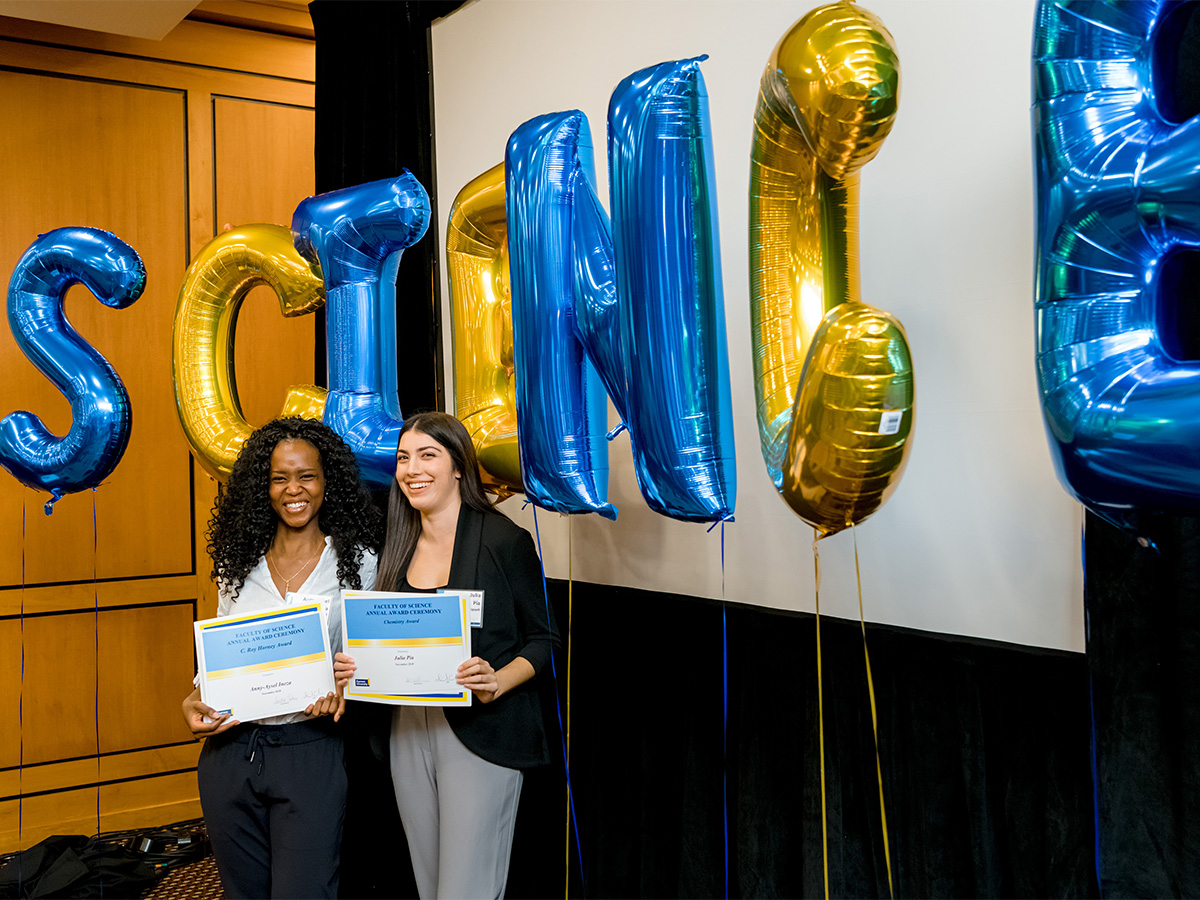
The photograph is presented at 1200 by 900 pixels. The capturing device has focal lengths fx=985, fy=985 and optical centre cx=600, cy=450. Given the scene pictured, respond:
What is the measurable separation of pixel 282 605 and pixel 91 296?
228cm

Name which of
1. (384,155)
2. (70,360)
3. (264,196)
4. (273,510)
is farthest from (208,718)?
(264,196)

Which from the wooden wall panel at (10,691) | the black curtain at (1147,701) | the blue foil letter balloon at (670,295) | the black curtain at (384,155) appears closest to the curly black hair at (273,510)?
the blue foil letter balloon at (670,295)

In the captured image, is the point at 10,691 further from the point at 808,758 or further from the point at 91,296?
the point at 808,758

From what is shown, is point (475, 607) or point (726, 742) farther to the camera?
point (726, 742)

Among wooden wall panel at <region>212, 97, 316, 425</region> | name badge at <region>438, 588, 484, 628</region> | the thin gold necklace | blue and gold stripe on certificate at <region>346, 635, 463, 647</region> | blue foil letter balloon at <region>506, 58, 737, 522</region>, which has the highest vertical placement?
wooden wall panel at <region>212, 97, 316, 425</region>

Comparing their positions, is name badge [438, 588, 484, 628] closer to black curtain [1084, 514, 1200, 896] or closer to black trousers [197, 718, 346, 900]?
black trousers [197, 718, 346, 900]

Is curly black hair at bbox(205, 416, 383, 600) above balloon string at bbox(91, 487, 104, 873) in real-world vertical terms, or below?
above

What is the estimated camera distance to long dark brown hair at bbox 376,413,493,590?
1.80m

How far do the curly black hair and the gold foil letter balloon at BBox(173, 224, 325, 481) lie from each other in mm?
240

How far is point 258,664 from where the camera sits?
67.4 inches

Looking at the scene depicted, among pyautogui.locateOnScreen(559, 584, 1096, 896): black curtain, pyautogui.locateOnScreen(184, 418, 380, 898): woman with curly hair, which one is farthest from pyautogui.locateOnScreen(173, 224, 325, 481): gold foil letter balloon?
pyautogui.locateOnScreen(559, 584, 1096, 896): black curtain

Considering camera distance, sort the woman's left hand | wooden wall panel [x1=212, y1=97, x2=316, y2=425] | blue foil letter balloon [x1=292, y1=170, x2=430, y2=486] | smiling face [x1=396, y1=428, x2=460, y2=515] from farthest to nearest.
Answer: wooden wall panel [x1=212, y1=97, x2=316, y2=425], blue foil letter balloon [x1=292, y1=170, x2=430, y2=486], smiling face [x1=396, y1=428, x2=460, y2=515], the woman's left hand

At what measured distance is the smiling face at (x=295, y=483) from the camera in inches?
71.6

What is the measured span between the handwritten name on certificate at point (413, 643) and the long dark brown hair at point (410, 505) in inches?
4.4
